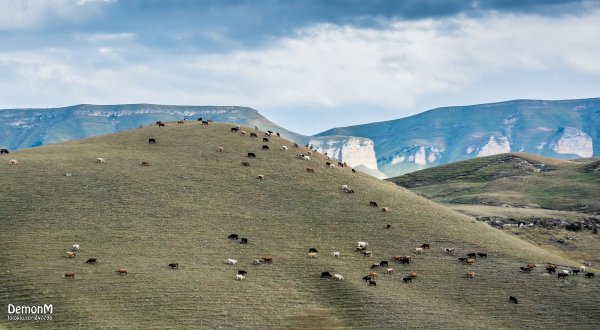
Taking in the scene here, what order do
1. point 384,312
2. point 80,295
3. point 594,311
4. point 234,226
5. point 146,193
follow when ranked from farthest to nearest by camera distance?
point 146,193 → point 234,226 → point 594,311 → point 384,312 → point 80,295

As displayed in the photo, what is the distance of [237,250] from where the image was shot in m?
82.5

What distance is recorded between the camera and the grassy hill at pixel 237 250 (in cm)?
6806

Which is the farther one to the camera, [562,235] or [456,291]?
[562,235]

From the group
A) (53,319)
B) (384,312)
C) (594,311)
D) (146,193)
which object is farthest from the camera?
(146,193)

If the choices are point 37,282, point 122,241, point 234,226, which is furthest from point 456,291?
point 37,282

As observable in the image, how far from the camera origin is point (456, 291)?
78.0 metres

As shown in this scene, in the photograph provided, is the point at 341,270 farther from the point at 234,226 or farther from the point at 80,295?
the point at 80,295

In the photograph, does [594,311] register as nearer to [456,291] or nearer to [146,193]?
[456,291]

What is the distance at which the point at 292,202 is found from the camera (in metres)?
99.2

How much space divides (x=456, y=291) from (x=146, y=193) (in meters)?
39.9

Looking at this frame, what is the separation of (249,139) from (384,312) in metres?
59.1

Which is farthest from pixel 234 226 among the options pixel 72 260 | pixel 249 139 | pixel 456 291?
pixel 249 139

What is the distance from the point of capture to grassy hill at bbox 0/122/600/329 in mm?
68062

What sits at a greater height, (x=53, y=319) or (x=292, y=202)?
(x=292, y=202)
